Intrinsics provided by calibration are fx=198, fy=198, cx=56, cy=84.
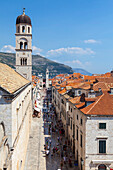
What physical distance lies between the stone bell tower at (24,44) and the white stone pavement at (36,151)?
40.2 feet

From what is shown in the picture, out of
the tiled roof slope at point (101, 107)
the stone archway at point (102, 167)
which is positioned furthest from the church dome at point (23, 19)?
the stone archway at point (102, 167)

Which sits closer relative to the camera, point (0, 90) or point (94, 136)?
point (0, 90)

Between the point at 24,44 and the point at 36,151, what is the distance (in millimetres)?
22975

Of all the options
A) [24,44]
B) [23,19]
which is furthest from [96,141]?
[23,19]

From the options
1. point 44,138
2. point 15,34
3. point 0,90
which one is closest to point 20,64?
point 15,34

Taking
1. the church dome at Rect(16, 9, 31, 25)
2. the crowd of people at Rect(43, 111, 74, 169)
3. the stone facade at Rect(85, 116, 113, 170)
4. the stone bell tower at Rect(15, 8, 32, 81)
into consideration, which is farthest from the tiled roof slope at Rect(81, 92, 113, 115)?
the church dome at Rect(16, 9, 31, 25)

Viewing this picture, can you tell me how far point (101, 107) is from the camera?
24.7 meters

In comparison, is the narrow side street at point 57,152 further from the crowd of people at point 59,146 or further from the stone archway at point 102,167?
the stone archway at point 102,167

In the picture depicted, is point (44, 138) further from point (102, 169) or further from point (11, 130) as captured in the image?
point (11, 130)

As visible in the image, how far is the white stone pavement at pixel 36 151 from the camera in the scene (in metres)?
27.4

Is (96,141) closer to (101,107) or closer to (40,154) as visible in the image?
(101,107)

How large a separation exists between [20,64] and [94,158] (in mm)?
27587

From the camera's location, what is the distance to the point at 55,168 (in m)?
27.0

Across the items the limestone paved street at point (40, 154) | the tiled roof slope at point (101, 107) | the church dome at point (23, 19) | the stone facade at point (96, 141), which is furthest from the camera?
the church dome at point (23, 19)
